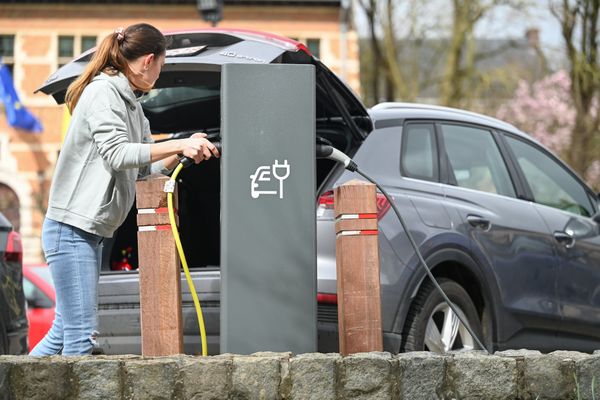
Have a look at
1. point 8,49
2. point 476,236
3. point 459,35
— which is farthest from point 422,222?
point 8,49

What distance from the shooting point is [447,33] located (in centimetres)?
3077

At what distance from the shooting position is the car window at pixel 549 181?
7.14 metres

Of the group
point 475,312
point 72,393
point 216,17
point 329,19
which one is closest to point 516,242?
point 475,312

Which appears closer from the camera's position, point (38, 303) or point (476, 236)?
point (476, 236)

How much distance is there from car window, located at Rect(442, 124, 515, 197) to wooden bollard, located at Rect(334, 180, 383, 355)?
163 centimetres

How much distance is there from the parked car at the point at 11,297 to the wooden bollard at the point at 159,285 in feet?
3.92

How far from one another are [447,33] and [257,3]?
6.31 meters

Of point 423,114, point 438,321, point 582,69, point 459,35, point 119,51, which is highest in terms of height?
point 459,35

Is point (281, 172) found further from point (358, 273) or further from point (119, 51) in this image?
point (119, 51)

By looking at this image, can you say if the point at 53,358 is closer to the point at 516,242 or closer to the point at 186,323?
the point at 186,323

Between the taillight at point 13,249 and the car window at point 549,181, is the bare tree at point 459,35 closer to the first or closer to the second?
the car window at point 549,181

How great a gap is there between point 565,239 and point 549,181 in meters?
0.55

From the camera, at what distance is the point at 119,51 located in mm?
4723

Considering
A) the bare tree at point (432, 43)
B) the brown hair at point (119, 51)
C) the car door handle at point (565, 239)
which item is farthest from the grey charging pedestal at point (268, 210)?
the bare tree at point (432, 43)
